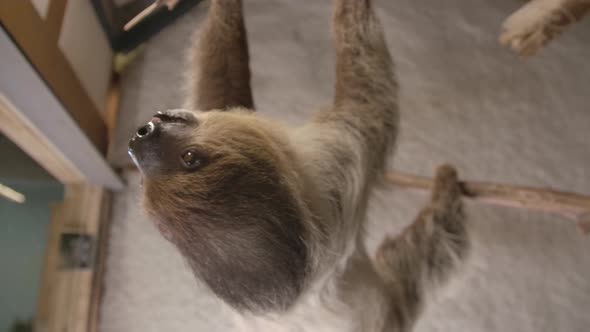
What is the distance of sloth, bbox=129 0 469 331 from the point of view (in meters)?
0.86

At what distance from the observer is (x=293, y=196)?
0.92 m

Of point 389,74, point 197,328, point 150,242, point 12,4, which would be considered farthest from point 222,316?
point 12,4

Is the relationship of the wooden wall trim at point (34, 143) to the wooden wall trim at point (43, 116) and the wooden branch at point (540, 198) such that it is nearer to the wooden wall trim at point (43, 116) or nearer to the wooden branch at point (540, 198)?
the wooden wall trim at point (43, 116)

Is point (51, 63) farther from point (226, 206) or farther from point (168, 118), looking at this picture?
point (226, 206)

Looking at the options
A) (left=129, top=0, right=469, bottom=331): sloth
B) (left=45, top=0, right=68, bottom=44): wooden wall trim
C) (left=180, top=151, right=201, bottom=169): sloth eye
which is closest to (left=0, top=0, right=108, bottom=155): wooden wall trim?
(left=45, top=0, right=68, bottom=44): wooden wall trim

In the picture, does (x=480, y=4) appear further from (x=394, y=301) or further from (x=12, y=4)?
(x=12, y=4)

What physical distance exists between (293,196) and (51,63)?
892 millimetres

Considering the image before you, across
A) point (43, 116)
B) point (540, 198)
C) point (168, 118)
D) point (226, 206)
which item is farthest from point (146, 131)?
point (540, 198)

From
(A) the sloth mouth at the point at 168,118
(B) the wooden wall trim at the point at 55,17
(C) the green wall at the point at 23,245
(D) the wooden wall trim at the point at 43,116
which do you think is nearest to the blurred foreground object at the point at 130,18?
(B) the wooden wall trim at the point at 55,17

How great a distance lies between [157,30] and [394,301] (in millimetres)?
1356

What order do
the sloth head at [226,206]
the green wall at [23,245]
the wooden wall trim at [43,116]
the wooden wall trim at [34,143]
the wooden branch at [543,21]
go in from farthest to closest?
1. the green wall at [23,245]
2. the wooden wall trim at [34,143]
3. the wooden wall trim at [43,116]
4. the wooden branch at [543,21]
5. the sloth head at [226,206]

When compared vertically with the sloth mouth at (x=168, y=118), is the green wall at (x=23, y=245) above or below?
below

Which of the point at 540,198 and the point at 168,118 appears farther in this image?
the point at 540,198

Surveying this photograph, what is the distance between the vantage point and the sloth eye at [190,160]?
2.82ft
